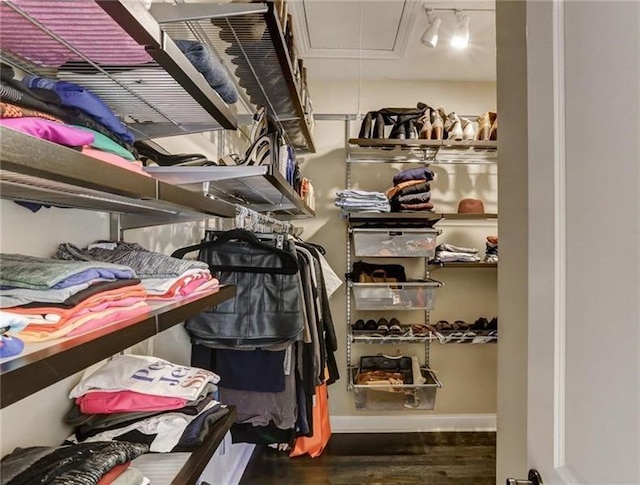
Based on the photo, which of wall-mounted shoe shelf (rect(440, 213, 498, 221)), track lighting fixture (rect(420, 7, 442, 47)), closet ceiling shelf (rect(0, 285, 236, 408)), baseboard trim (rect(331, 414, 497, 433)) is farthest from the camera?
baseboard trim (rect(331, 414, 497, 433))

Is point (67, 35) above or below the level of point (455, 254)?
above

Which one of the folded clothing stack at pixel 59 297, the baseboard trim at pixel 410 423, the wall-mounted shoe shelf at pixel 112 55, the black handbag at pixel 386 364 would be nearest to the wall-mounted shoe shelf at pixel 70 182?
the folded clothing stack at pixel 59 297

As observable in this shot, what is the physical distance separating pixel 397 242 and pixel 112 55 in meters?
2.11

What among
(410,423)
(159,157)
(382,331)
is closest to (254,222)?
(159,157)

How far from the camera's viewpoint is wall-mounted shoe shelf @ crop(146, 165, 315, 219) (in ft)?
3.23

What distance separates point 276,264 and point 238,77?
2.53 feet

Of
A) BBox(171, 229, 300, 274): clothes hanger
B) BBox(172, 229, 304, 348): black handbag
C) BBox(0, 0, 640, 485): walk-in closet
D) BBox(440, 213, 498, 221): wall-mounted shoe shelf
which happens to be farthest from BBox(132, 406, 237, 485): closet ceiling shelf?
BBox(440, 213, 498, 221): wall-mounted shoe shelf

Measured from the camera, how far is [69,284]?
2.09 ft

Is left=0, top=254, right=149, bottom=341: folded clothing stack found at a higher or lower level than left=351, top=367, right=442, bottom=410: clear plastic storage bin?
higher

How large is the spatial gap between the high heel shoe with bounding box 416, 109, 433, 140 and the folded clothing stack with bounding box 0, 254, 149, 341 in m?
2.32

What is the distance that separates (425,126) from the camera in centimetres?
269

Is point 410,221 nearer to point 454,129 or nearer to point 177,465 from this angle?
point 454,129

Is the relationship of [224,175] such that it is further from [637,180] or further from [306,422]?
[306,422]

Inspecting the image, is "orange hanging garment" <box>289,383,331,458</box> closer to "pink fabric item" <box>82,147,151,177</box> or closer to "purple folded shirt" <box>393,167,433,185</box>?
"purple folded shirt" <box>393,167,433,185</box>
